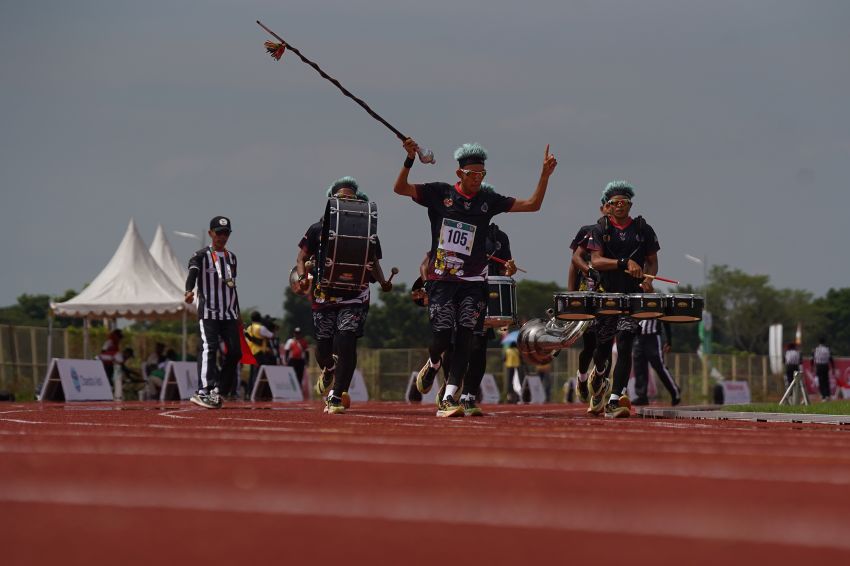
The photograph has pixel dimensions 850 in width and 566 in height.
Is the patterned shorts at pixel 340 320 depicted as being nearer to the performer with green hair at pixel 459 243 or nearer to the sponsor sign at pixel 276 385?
the performer with green hair at pixel 459 243

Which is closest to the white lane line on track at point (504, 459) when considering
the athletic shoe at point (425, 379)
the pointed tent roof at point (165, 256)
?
the athletic shoe at point (425, 379)

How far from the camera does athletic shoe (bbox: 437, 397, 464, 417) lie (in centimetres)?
1145

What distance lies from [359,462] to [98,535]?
5.41ft

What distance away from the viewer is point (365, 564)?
288cm

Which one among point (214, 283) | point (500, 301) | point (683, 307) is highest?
point (214, 283)

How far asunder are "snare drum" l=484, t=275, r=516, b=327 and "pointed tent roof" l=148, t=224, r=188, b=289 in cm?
2412

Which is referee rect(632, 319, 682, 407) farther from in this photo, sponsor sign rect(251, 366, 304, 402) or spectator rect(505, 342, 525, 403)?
spectator rect(505, 342, 525, 403)

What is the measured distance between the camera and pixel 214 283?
15828 millimetres

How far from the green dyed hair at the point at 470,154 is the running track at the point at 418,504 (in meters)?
6.12

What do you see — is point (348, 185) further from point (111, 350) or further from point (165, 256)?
point (165, 256)

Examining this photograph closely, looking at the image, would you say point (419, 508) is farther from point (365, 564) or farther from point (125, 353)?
point (125, 353)

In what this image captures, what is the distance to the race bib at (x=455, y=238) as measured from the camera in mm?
11625

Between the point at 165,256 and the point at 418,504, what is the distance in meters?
37.6

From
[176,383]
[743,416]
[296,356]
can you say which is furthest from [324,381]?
[296,356]
